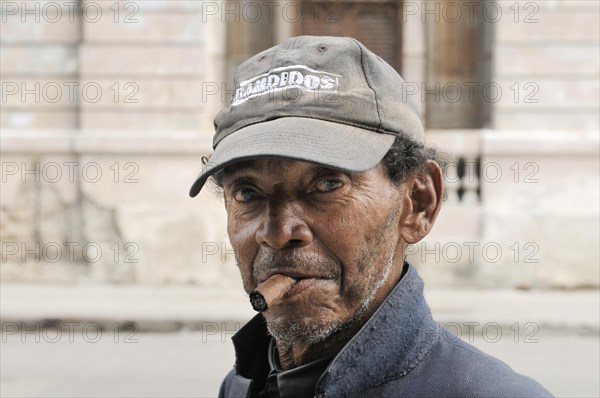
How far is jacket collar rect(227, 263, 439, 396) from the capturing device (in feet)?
4.55

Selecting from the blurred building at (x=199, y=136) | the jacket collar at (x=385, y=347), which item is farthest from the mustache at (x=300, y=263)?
the blurred building at (x=199, y=136)

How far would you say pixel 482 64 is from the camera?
1020 cm

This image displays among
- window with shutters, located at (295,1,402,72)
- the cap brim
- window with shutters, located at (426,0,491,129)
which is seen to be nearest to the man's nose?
the cap brim

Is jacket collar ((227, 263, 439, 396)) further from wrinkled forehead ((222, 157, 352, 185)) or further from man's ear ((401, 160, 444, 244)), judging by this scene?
wrinkled forehead ((222, 157, 352, 185))

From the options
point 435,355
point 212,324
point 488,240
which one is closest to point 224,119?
point 435,355

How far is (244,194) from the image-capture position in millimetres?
1540

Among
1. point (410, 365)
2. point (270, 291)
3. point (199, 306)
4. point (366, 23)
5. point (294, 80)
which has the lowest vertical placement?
point (199, 306)

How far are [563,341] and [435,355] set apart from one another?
6.82m

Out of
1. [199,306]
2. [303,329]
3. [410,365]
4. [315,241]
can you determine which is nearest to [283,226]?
[315,241]

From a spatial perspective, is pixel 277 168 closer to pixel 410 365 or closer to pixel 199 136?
pixel 410 365

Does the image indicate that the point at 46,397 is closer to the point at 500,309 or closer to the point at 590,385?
the point at 590,385

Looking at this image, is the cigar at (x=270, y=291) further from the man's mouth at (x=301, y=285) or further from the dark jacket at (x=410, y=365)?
the dark jacket at (x=410, y=365)

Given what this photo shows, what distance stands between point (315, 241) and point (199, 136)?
841cm

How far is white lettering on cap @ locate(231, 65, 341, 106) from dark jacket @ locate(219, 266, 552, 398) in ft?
1.20
